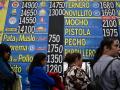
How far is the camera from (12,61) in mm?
4953

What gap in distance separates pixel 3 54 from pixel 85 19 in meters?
2.43

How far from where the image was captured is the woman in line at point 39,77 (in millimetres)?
3285

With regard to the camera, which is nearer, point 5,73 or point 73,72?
point 73,72

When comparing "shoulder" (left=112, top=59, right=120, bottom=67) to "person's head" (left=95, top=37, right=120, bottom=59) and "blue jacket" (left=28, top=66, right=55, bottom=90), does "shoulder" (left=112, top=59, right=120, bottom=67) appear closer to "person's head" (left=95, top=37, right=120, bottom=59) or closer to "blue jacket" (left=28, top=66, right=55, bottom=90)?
"person's head" (left=95, top=37, right=120, bottom=59)

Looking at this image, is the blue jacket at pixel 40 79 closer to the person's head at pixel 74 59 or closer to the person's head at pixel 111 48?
the person's head at pixel 74 59

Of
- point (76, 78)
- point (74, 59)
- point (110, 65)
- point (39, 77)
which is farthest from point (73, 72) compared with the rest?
point (110, 65)

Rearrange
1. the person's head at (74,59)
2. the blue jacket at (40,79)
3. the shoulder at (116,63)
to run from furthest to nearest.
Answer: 1. the blue jacket at (40,79)
2. the person's head at (74,59)
3. the shoulder at (116,63)

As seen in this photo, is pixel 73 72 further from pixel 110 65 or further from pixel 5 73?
pixel 110 65

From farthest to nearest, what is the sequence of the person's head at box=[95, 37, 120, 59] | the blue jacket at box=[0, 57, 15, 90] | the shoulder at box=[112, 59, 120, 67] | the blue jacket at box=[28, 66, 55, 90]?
1. the blue jacket at box=[28, 66, 55, 90]
2. the blue jacket at box=[0, 57, 15, 90]
3. the person's head at box=[95, 37, 120, 59]
4. the shoulder at box=[112, 59, 120, 67]

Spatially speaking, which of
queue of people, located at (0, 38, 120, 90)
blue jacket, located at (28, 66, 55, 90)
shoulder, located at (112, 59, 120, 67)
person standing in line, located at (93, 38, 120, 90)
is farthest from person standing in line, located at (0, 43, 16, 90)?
shoulder, located at (112, 59, 120, 67)

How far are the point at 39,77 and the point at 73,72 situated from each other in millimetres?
550

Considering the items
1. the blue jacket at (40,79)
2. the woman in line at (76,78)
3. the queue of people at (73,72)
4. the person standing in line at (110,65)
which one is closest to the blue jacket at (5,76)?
the queue of people at (73,72)

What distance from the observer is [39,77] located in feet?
10.8

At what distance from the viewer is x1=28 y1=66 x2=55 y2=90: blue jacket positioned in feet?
10.8
